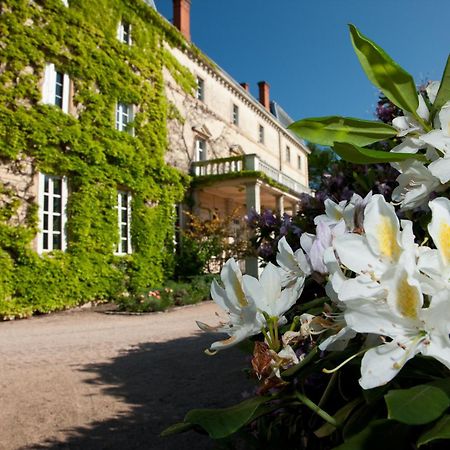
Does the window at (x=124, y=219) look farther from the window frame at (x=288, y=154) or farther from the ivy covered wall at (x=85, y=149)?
the window frame at (x=288, y=154)

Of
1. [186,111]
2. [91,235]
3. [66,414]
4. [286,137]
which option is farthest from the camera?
[286,137]

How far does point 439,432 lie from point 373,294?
6.6 inches

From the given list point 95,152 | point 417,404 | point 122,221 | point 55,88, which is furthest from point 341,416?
point 122,221

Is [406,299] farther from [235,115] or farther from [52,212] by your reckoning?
[235,115]

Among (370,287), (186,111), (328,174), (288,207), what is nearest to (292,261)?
(370,287)

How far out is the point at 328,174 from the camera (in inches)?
94.3

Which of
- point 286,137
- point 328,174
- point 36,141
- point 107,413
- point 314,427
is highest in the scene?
point 286,137

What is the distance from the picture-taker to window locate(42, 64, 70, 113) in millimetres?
10835

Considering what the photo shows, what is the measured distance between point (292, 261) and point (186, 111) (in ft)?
53.8

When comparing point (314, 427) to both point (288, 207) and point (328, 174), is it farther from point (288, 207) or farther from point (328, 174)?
point (288, 207)

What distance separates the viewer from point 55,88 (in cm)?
1116

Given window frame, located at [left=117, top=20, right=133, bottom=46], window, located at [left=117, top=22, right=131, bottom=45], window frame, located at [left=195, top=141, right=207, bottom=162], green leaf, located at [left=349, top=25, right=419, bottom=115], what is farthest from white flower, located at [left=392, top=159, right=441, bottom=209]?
window frame, located at [left=195, top=141, right=207, bottom=162]

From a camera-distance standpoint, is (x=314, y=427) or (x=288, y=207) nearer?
(x=314, y=427)

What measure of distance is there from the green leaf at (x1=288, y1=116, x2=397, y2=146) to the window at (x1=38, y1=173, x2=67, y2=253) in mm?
10405
